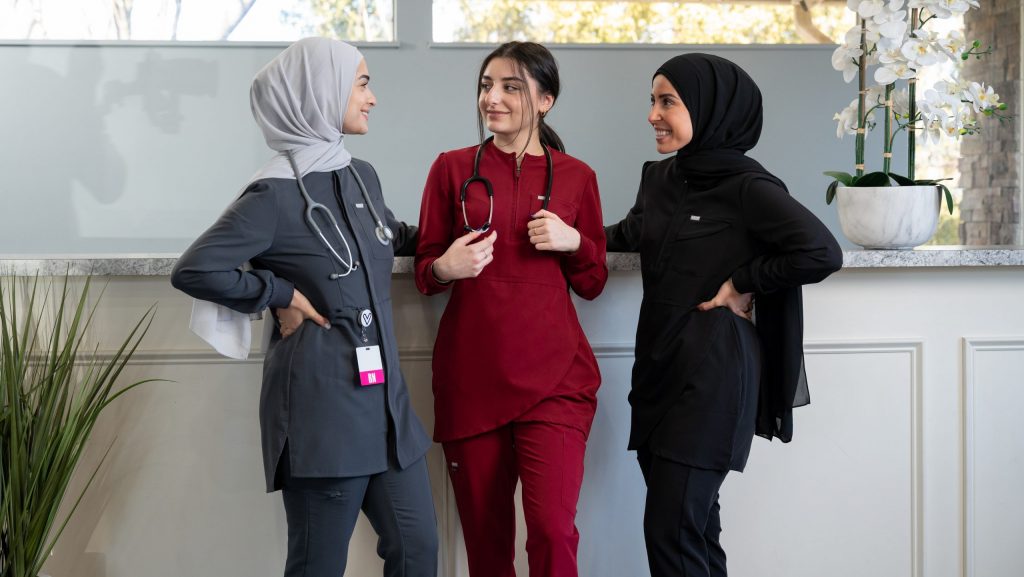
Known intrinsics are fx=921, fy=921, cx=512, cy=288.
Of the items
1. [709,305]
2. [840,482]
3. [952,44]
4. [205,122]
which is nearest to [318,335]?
[709,305]

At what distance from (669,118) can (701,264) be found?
0.29m

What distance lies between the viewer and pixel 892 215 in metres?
2.10

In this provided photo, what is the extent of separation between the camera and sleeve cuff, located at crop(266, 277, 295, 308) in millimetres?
1588

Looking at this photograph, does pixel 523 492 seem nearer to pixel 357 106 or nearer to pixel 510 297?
pixel 510 297

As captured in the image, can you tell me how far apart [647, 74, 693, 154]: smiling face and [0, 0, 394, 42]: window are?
3.72 m

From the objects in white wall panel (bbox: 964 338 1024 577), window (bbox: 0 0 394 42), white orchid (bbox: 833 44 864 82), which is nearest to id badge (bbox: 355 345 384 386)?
white orchid (bbox: 833 44 864 82)

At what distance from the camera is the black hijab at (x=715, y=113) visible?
5.84ft

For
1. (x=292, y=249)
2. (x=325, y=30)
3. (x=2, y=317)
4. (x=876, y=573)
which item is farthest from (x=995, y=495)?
(x=325, y=30)

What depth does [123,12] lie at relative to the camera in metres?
5.25

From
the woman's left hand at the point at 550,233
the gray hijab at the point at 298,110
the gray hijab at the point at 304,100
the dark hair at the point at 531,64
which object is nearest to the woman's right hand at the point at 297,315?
the gray hijab at the point at 298,110

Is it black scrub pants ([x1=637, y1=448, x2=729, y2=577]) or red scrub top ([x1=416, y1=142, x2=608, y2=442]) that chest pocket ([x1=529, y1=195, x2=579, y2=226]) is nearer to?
red scrub top ([x1=416, y1=142, x2=608, y2=442])

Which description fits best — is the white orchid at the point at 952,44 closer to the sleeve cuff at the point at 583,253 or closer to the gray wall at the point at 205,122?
the sleeve cuff at the point at 583,253

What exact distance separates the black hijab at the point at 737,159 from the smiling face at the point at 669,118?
1 cm

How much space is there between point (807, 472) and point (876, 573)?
0.30 metres
